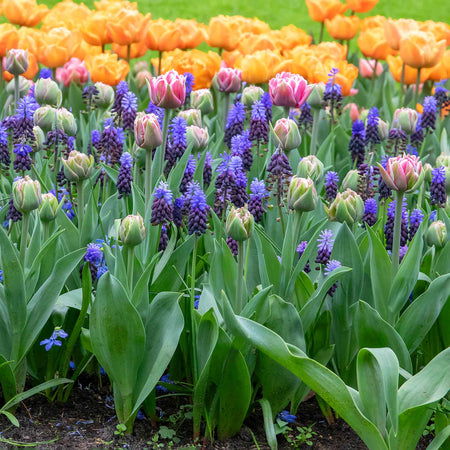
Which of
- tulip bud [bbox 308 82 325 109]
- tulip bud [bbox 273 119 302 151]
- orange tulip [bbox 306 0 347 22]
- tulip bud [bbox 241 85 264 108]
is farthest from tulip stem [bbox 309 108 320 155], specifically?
orange tulip [bbox 306 0 347 22]

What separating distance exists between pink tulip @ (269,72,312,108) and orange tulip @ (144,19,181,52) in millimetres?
1727

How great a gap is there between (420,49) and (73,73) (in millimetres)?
1888

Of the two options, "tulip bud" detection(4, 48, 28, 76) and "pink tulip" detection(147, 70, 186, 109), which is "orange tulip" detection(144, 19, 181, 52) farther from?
"pink tulip" detection(147, 70, 186, 109)

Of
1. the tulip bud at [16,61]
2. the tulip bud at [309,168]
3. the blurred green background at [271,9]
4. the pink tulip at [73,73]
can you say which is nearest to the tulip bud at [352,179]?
the tulip bud at [309,168]

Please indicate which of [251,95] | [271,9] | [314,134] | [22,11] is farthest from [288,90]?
[271,9]

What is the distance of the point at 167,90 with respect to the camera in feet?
7.68

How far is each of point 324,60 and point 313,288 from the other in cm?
213

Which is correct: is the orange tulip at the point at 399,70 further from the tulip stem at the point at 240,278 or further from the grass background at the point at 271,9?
the grass background at the point at 271,9

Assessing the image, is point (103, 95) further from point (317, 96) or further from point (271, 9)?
point (271, 9)

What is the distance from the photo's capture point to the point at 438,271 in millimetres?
2383

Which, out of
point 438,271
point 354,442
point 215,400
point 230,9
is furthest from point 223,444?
point 230,9

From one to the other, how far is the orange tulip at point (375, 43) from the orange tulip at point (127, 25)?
4.56 ft

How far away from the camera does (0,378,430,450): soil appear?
6.93ft

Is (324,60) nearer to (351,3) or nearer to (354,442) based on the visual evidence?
(351,3)
